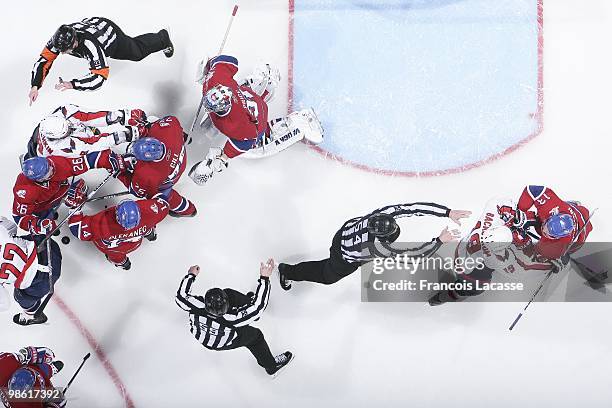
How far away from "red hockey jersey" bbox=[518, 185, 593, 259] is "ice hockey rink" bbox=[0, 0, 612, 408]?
82 cm

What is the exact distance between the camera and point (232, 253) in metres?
5.47

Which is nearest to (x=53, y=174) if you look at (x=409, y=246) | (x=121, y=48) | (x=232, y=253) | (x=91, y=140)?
(x=91, y=140)

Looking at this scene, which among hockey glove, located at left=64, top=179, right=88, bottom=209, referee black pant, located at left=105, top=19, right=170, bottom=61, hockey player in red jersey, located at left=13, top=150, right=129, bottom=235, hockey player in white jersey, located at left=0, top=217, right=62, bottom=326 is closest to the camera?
hockey player in red jersey, located at left=13, top=150, right=129, bottom=235

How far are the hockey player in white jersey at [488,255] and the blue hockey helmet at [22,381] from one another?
291cm

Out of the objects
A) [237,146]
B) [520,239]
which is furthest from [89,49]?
[520,239]

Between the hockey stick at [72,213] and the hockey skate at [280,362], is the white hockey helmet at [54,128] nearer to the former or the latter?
the hockey stick at [72,213]

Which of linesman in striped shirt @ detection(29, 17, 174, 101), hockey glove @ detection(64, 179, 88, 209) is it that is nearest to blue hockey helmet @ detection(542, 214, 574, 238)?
linesman in striped shirt @ detection(29, 17, 174, 101)

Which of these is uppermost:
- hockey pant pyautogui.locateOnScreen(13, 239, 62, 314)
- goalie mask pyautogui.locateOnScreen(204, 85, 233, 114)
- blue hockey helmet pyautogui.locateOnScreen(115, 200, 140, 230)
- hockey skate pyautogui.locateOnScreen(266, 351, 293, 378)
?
goalie mask pyautogui.locateOnScreen(204, 85, 233, 114)

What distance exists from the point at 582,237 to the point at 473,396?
5.00 feet

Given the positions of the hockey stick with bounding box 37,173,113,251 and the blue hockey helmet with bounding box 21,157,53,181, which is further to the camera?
the hockey stick with bounding box 37,173,113,251

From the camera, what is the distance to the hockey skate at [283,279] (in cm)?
530

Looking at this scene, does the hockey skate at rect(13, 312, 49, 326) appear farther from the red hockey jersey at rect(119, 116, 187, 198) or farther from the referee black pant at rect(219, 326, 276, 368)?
the referee black pant at rect(219, 326, 276, 368)

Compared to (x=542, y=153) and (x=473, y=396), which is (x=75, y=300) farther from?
(x=542, y=153)

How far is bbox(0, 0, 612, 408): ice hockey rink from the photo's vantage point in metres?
5.34
